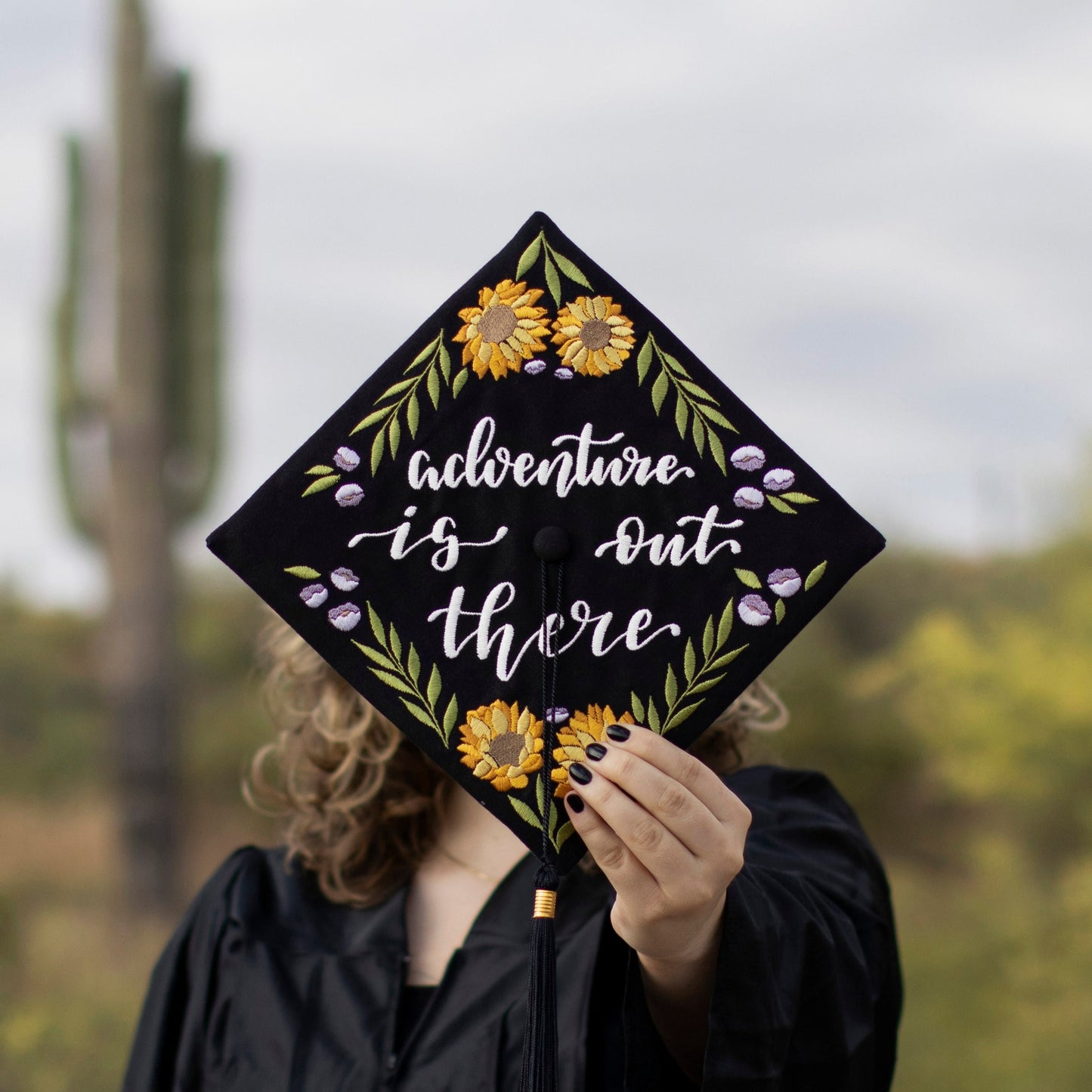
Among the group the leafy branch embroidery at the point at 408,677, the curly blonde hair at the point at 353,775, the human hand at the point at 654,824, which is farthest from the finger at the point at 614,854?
the curly blonde hair at the point at 353,775

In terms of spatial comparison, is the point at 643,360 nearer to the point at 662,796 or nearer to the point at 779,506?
the point at 779,506

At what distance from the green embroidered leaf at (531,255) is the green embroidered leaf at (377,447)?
23 cm

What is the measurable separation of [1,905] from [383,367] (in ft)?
20.6

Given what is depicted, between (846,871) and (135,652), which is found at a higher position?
(135,652)

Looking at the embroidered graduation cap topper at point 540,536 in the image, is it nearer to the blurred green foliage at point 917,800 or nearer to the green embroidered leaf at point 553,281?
the green embroidered leaf at point 553,281

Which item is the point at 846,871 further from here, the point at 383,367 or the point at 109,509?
the point at 109,509

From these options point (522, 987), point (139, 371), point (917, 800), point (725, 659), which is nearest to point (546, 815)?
point (725, 659)

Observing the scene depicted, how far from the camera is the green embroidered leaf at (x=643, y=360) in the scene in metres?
1.26

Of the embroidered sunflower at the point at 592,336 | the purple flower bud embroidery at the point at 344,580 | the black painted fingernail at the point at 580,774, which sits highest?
the embroidered sunflower at the point at 592,336

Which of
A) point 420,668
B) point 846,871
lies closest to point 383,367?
point 420,668

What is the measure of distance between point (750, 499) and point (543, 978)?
0.51 m

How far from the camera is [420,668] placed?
1227 mm

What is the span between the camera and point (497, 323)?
4.18ft

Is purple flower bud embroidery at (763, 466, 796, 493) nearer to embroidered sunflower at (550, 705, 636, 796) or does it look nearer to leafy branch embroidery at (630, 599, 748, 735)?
leafy branch embroidery at (630, 599, 748, 735)
